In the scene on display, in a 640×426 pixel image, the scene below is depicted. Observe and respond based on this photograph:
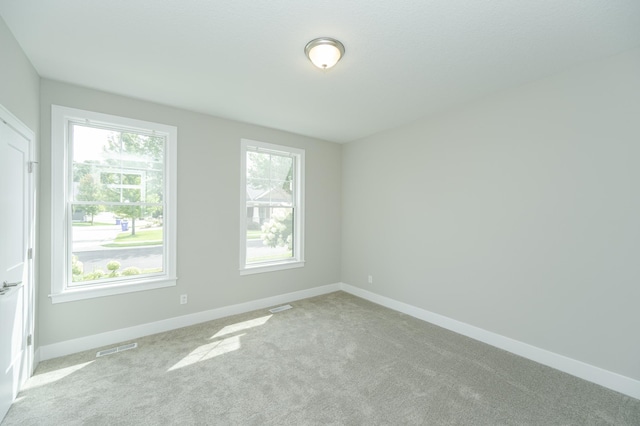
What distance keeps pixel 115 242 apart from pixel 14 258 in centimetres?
104

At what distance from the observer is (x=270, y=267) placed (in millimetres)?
4270

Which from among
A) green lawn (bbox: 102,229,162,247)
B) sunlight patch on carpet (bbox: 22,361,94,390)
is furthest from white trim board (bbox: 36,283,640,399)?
green lawn (bbox: 102,229,162,247)

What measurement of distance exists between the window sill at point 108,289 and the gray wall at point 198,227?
6cm

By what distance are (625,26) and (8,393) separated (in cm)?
516

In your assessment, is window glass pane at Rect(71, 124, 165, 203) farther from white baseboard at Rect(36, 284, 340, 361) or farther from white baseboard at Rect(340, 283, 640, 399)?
white baseboard at Rect(340, 283, 640, 399)

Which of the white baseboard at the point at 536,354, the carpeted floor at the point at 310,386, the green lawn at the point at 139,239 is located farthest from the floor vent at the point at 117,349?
the white baseboard at the point at 536,354

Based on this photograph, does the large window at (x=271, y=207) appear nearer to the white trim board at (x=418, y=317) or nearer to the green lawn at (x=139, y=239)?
the white trim board at (x=418, y=317)

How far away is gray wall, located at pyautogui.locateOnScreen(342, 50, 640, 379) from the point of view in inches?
89.0

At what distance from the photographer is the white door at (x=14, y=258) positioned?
1909mm

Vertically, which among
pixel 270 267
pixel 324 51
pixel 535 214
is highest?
pixel 324 51

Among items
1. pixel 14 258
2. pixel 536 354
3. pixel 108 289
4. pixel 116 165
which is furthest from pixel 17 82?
pixel 536 354

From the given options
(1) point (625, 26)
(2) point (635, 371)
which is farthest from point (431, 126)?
(2) point (635, 371)

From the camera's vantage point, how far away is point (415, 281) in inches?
152

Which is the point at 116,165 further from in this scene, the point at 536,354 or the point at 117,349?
the point at 536,354
